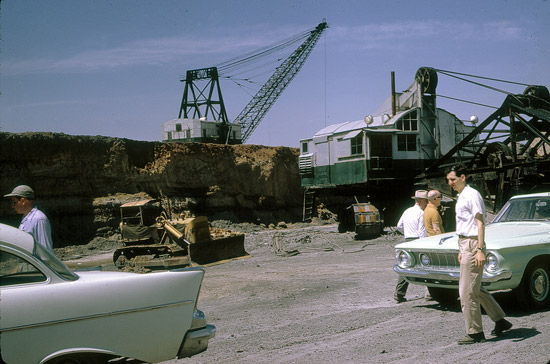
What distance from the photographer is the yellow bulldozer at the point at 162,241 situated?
1755cm

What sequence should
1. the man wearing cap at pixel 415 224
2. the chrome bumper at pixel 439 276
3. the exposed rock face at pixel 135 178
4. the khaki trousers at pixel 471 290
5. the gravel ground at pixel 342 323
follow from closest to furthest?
the gravel ground at pixel 342 323 → the khaki trousers at pixel 471 290 → the chrome bumper at pixel 439 276 → the man wearing cap at pixel 415 224 → the exposed rock face at pixel 135 178

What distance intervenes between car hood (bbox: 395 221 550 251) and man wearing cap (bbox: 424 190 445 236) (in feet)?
2.29

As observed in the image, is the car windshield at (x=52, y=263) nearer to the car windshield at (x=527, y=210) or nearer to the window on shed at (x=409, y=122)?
the car windshield at (x=527, y=210)

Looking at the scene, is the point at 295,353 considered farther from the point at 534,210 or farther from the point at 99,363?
the point at 534,210

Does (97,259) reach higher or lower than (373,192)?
lower

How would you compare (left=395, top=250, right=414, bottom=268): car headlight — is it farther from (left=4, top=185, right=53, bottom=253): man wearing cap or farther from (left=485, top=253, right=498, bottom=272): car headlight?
(left=4, top=185, right=53, bottom=253): man wearing cap

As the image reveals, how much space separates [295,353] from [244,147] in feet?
121

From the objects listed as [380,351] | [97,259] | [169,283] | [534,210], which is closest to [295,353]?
[380,351]

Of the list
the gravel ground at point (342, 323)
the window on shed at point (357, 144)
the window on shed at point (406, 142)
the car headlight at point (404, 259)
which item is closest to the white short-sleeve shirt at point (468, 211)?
the gravel ground at point (342, 323)

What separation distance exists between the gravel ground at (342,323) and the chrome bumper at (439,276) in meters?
0.47

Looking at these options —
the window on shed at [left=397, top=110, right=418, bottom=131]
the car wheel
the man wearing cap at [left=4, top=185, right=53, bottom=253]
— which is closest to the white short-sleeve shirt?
the car wheel

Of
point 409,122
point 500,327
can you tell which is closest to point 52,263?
point 500,327

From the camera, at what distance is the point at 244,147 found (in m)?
42.7

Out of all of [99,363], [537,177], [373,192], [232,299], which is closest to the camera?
[99,363]
